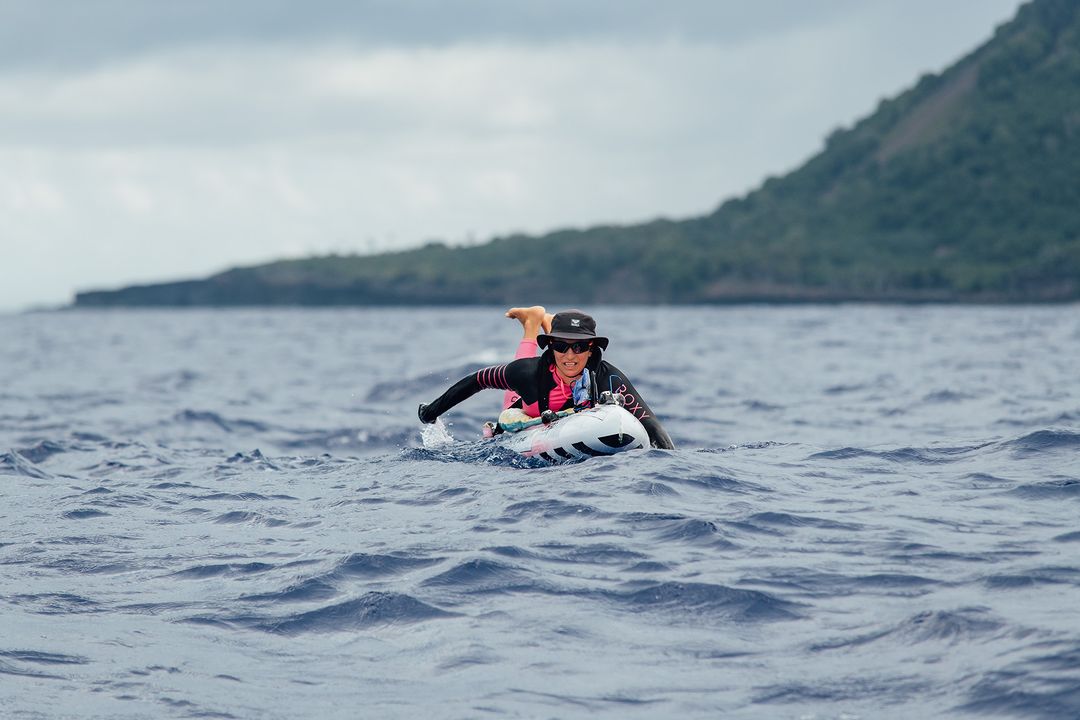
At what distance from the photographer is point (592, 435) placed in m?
11.8

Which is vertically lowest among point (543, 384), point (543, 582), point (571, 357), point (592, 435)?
point (543, 582)

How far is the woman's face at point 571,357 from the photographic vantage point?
12.2 m

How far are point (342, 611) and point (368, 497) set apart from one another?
3.75 metres

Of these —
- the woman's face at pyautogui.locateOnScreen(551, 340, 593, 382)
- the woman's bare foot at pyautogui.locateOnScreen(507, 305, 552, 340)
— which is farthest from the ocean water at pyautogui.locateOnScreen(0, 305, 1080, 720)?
the woman's bare foot at pyautogui.locateOnScreen(507, 305, 552, 340)

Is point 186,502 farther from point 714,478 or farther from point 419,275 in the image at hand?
point 419,275

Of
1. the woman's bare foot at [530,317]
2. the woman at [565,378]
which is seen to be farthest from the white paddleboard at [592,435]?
the woman's bare foot at [530,317]

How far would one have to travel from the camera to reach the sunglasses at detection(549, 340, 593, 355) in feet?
39.7

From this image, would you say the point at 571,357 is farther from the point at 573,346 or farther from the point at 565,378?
the point at 565,378

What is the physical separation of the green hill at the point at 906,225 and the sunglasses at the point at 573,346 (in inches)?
4740

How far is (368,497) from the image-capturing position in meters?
11.2

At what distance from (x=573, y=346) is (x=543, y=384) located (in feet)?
2.13

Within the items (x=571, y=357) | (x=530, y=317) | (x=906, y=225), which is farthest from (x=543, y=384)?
(x=906, y=225)

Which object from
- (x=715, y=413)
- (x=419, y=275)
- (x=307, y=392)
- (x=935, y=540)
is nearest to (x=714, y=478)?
(x=935, y=540)

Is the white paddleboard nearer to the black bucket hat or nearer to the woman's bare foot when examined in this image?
the black bucket hat
